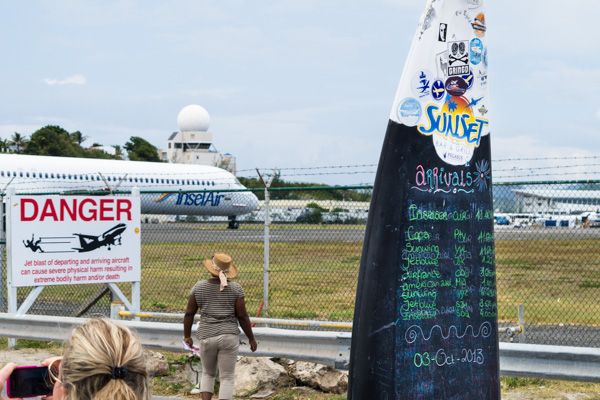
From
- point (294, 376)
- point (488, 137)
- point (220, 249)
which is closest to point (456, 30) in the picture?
point (488, 137)

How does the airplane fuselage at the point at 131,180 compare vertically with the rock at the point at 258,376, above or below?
above

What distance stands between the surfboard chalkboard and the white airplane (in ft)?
94.4

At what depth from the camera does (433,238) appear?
4.60m

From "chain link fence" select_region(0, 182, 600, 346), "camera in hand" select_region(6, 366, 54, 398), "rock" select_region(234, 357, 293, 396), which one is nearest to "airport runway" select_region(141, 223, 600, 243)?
"chain link fence" select_region(0, 182, 600, 346)

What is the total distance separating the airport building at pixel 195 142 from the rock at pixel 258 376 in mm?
81090

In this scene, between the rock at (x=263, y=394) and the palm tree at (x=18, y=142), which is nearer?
the rock at (x=263, y=394)

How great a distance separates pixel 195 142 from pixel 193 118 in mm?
32615

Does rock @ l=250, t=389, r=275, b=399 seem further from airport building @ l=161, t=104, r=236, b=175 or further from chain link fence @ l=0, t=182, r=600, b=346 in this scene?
airport building @ l=161, t=104, r=236, b=175

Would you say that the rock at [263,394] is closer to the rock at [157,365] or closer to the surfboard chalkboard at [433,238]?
the rock at [157,365]

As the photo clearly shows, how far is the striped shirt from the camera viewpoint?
23.4ft

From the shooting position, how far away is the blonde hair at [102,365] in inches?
98.1

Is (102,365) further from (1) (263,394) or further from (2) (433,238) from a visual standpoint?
(1) (263,394)

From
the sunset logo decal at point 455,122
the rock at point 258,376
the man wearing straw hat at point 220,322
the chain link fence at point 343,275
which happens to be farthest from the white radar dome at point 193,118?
the sunset logo decal at point 455,122

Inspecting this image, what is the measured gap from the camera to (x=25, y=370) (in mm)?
2678
